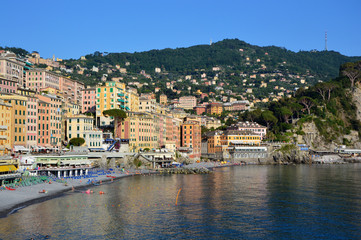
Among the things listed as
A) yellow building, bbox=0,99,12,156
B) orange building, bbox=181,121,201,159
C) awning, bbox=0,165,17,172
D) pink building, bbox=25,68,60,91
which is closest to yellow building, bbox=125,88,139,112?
orange building, bbox=181,121,201,159

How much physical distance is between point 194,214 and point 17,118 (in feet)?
192

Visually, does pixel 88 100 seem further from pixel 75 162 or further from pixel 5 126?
pixel 5 126

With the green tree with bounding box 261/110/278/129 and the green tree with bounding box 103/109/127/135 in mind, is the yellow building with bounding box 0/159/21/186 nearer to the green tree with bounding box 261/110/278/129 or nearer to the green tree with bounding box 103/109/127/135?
the green tree with bounding box 103/109/127/135

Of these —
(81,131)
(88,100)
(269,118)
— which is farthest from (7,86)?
(269,118)

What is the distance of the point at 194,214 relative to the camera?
5356 cm

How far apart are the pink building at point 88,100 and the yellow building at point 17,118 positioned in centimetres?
3977

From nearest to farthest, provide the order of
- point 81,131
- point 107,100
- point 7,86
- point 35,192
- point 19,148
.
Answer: point 35,192, point 19,148, point 7,86, point 81,131, point 107,100

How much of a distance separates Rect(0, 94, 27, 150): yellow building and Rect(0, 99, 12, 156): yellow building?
106 cm

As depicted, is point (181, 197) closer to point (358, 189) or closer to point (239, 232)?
point (239, 232)

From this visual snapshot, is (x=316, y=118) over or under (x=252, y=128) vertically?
over

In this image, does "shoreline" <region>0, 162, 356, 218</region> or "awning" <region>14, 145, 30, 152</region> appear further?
"awning" <region>14, 145, 30, 152</region>

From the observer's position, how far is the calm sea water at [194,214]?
44.1m

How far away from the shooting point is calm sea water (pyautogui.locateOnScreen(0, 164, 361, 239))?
44.1m

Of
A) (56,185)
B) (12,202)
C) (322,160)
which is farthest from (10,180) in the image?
(322,160)
